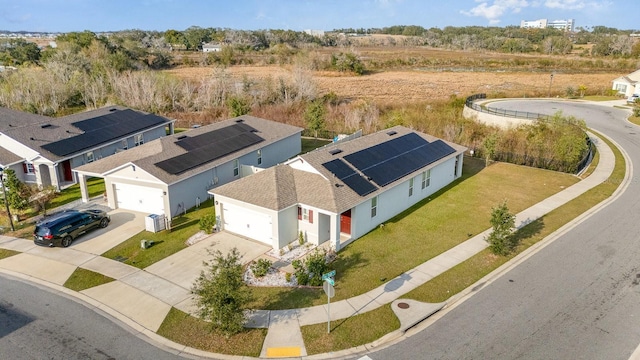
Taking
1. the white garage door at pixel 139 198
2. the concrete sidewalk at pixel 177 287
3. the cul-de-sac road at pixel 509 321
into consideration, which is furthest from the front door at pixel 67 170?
the cul-de-sac road at pixel 509 321

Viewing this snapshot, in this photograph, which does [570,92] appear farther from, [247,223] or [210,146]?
[247,223]

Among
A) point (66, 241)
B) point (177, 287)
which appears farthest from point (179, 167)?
point (177, 287)

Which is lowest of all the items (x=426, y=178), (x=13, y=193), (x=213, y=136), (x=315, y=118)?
(x=13, y=193)

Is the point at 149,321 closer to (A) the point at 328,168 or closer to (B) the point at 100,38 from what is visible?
(A) the point at 328,168

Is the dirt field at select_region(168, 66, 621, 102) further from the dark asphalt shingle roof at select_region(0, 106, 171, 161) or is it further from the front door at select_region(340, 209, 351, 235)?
the front door at select_region(340, 209, 351, 235)

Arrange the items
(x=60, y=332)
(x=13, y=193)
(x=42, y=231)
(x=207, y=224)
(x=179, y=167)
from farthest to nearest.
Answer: (x=179, y=167) → (x=13, y=193) → (x=207, y=224) → (x=42, y=231) → (x=60, y=332)

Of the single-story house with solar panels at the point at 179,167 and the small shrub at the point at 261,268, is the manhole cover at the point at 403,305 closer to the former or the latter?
the small shrub at the point at 261,268

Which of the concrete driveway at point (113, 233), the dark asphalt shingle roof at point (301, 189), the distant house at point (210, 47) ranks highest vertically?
the distant house at point (210, 47)
